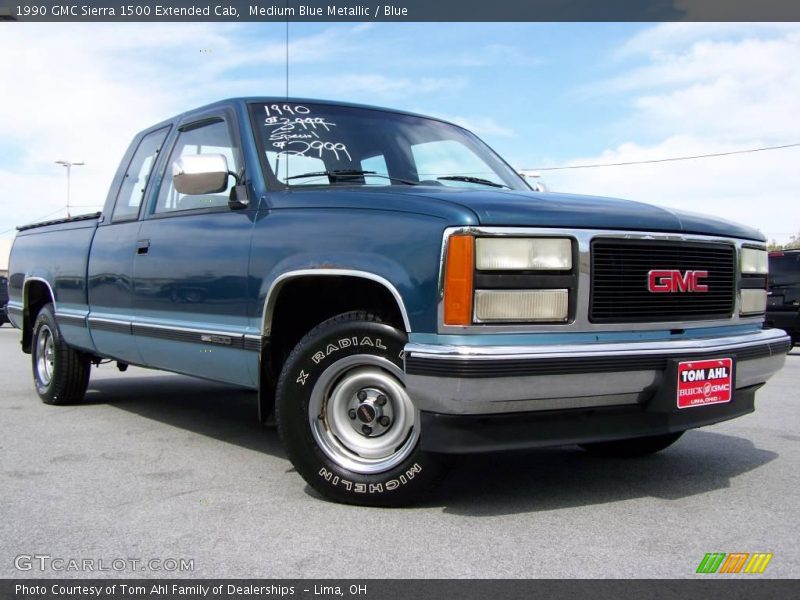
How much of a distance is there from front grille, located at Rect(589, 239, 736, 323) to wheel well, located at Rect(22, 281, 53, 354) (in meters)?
5.03

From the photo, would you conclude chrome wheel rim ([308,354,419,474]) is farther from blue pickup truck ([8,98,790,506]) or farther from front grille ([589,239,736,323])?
front grille ([589,239,736,323])

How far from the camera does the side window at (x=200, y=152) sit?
171 inches

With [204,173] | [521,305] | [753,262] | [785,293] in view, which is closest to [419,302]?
[521,305]

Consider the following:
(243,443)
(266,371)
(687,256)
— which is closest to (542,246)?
(687,256)

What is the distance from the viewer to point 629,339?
3346 mm

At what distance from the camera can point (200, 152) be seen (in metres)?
4.91

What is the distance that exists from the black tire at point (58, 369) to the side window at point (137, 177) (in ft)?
4.40

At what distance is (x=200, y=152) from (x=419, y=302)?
92.2 inches

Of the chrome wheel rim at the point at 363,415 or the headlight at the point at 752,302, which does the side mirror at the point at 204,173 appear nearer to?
the chrome wheel rim at the point at 363,415

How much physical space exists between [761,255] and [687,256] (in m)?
0.80

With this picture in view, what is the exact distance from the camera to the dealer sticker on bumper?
3.36 meters

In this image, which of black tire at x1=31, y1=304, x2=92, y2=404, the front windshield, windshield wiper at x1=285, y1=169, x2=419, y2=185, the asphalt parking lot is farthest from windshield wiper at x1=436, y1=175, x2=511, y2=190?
black tire at x1=31, y1=304, x2=92, y2=404

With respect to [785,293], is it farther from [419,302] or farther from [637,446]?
[419,302]

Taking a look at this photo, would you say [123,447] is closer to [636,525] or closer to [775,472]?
[636,525]
